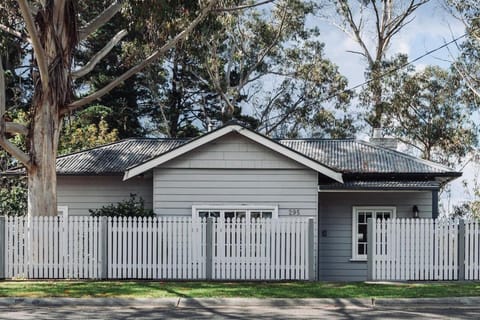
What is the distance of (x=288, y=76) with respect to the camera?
42250 mm

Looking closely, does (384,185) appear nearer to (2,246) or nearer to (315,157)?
(315,157)

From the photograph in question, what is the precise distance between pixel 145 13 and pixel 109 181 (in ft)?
18.2

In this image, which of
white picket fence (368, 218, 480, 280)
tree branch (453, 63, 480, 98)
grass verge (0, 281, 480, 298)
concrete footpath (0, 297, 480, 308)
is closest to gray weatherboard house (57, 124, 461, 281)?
white picket fence (368, 218, 480, 280)

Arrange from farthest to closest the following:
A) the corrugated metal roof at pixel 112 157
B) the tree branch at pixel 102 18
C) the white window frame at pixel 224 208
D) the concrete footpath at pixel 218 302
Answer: the corrugated metal roof at pixel 112 157 → the tree branch at pixel 102 18 → the white window frame at pixel 224 208 → the concrete footpath at pixel 218 302

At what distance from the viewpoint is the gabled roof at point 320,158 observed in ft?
67.3

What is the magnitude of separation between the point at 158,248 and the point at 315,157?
7.19 m

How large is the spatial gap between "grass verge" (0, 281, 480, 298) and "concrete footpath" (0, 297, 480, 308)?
0.38 m

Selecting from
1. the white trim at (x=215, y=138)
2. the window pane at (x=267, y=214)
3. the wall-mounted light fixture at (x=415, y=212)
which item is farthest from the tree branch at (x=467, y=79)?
the window pane at (x=267, y=214)

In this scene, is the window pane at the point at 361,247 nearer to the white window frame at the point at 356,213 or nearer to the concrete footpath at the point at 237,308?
the white window frame at the point at 356,213

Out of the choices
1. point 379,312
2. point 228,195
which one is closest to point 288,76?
point 228,195

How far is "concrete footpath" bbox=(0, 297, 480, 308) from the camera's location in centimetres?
1351

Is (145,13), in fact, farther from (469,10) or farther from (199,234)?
(469,10)

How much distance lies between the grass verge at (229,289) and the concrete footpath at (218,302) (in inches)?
14.8

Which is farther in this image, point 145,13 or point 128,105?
point 128,105
